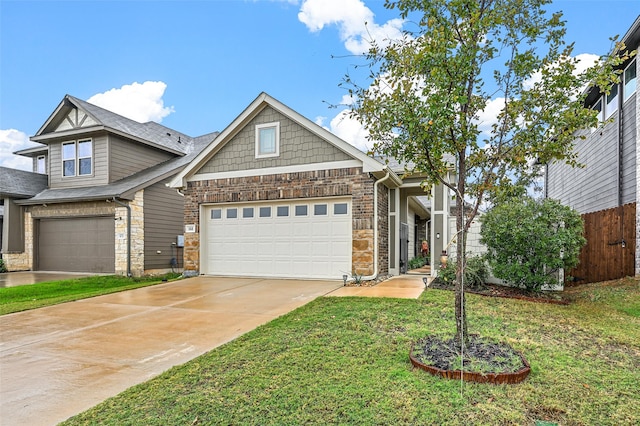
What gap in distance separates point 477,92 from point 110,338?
5.72 meters

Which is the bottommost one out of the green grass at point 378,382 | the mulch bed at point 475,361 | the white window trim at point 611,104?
the green grass at point 378,382

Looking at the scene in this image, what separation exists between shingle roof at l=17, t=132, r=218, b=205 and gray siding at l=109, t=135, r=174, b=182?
0.92ft

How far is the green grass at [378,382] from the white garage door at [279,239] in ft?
15.6

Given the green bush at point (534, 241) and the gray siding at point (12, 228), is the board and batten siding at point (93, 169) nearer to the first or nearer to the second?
the gray siding at point (12, 228)

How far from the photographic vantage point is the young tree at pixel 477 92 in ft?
12.1

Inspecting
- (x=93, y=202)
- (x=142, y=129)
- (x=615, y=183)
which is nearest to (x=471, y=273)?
(x=615, y=183)

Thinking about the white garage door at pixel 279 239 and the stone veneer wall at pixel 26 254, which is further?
the stone veneer wall at pixel 26 254

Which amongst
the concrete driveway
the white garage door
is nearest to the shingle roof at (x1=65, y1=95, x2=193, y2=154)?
the white garage door

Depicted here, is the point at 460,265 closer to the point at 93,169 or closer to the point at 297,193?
the point at 297,193

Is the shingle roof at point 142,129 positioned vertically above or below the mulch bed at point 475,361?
above

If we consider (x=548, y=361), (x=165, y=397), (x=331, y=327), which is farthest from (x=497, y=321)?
(x=165, y=397)

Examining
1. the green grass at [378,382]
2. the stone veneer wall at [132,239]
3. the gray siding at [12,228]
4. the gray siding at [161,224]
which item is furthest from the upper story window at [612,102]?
the gray siding at [12,228]

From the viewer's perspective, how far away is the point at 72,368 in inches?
158

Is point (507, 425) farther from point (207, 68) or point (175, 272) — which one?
point (207, 68)
